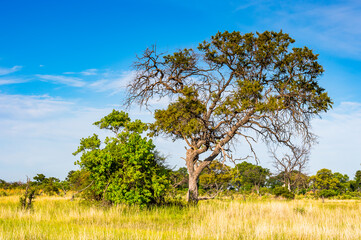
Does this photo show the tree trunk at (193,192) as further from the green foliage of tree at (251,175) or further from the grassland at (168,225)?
the green foliage of tree at (251,175)

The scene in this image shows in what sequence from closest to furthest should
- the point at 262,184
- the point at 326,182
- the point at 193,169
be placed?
the point at 193,169 < the point at 326,182 < the point at 262,184

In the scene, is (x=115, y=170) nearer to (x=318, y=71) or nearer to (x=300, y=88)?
(x=300, y=88)

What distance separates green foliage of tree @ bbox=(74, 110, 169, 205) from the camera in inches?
623

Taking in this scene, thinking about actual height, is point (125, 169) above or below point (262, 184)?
above

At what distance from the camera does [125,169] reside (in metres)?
16.6

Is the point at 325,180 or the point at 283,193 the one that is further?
the point at 325,180

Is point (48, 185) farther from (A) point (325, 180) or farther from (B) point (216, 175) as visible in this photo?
(A) point (325, 180)

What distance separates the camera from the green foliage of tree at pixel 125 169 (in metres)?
15.8

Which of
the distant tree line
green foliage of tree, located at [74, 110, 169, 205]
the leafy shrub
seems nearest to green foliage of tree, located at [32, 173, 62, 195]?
the distant tree line

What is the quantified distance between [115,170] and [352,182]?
58286 mm

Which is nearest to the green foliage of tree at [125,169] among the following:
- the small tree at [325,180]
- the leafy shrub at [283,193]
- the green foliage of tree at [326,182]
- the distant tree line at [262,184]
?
the distant tree line at [262,184]

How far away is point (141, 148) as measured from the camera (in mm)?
16344

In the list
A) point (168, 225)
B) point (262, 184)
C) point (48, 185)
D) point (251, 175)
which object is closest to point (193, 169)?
point (168, 225)

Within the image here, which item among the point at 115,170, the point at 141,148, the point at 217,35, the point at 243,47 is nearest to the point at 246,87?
the point at 243,47
